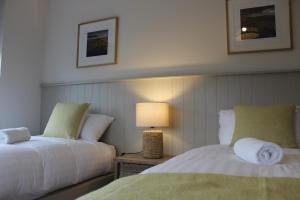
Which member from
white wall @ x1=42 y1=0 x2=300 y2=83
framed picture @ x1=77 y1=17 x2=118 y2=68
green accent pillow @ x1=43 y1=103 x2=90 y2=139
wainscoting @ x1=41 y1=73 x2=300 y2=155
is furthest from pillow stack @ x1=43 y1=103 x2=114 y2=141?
framed picture @ x1=77 y1=17 x2=118 y2=68

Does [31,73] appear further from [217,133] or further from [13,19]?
[217,133]

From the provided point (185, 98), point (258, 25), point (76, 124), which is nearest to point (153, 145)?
point (185, 98)

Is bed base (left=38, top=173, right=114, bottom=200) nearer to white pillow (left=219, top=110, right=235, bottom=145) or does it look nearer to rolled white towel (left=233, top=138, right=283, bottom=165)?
white pillow (left=219, top=110, right=235, bottom=145)

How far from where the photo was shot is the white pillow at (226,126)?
85.7 inches

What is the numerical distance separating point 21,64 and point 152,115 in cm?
199

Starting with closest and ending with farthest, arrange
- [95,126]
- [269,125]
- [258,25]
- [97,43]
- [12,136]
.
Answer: [269,125], [12,136], [258,25], [95,126], [97,43]

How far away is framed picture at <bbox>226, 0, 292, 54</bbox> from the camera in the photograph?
7.63ft

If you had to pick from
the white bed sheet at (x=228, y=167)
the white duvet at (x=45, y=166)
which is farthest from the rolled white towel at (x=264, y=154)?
the white duvet at (x=45, y=166)

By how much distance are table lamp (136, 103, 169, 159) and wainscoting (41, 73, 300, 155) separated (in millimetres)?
222

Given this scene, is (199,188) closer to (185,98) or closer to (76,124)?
(185,98)

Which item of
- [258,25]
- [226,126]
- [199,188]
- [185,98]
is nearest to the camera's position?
[199,188]

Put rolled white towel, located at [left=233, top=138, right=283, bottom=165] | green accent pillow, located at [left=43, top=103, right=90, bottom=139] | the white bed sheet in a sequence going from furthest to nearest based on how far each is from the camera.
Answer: green accent pillow, located at [left=43, top=103, right=90, bottom=139], rolled white towel, located at [left=233, top=138, right=283, bottom=165], the white bed sheet

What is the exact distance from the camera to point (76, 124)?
8.76ft

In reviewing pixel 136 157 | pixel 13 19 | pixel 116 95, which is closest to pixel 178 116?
pixel 136 157
